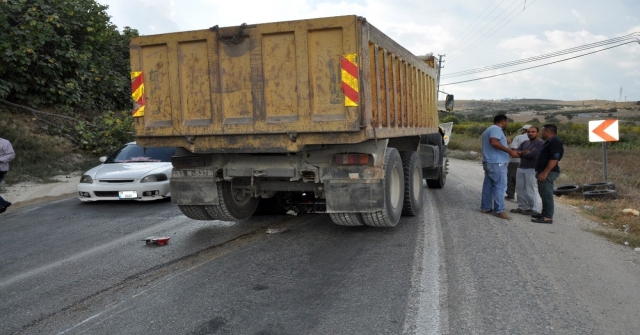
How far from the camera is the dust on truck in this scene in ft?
16.5

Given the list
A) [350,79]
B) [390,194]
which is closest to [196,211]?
[390,194]

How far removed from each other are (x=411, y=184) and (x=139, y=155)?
589cm

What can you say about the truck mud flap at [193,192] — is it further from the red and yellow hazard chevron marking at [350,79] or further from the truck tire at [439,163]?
the truck tire at [439,163]

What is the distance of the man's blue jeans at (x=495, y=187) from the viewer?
7.45 m

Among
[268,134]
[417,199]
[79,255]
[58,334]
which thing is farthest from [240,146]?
[417,199]

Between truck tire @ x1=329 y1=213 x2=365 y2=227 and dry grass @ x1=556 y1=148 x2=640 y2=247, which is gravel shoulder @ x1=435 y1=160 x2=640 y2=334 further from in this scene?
truck tire @ x1=329 y1=213 x2=365 y2=227

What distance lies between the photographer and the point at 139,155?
10.0m

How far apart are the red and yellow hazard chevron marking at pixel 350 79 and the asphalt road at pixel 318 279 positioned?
1.67 meters

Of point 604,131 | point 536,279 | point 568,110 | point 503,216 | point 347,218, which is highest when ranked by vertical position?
point 568,110

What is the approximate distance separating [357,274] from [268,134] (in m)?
1.82

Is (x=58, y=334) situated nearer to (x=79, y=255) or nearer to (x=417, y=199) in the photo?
(x=79, y=255)

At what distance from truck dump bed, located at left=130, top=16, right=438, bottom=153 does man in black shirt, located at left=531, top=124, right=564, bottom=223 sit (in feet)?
9.01

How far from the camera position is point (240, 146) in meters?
5.45

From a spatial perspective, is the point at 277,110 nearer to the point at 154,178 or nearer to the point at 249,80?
the point at 249,80
